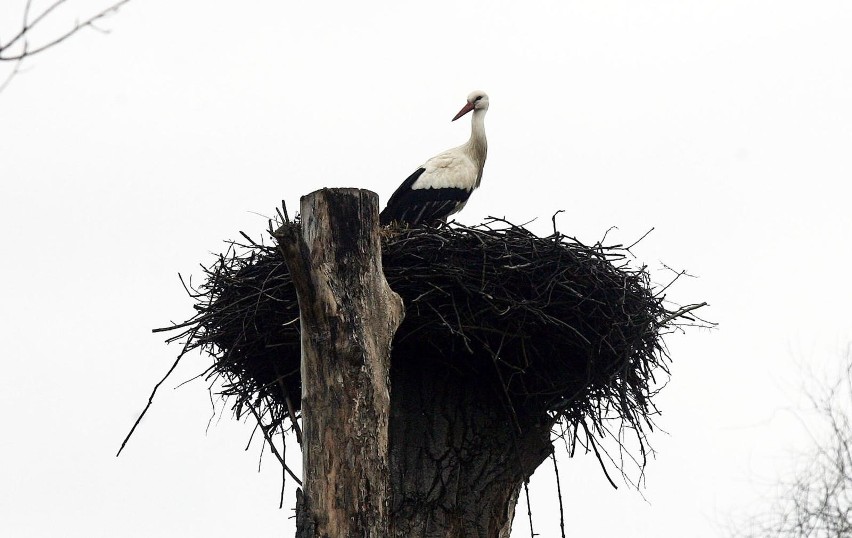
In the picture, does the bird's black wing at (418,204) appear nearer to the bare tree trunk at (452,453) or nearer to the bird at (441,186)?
the bird at (441,186)

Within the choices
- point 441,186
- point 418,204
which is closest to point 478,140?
point 441,186

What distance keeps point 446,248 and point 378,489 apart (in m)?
1.94

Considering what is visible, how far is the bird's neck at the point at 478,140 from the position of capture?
905 centimetres

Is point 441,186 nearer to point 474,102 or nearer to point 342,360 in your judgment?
point 474,102

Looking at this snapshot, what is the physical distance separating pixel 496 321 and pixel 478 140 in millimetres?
3585

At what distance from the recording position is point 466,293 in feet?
18.7

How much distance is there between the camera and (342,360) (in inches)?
167

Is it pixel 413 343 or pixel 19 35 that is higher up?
pixel 413 343

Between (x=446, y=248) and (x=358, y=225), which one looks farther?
(x=446, y=248)

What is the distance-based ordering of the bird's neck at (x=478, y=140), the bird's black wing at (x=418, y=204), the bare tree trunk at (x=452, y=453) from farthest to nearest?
the bird's neck at (x=478, y=140) < the bird's black wing at (x=418, y=204) < the bare tree trunk at (x=452, y=453)

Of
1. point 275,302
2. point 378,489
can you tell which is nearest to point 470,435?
point 275,302

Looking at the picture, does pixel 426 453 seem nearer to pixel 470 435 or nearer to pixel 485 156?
pixel 470 435

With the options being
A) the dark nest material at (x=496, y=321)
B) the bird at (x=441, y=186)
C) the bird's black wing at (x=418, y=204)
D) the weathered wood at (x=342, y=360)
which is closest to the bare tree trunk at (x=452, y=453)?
the dark nest material at (x=496, y=321)

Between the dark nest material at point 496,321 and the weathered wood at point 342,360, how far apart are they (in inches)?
45.4
